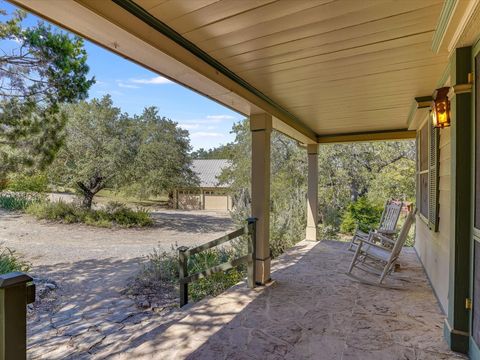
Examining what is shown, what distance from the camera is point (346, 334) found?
250 cm

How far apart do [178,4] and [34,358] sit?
3486mm

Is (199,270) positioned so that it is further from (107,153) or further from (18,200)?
(18,200)

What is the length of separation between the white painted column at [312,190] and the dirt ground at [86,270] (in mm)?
3522

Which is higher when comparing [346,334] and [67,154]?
[67,154]

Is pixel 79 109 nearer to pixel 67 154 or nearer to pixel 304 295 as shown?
pixel 67 154

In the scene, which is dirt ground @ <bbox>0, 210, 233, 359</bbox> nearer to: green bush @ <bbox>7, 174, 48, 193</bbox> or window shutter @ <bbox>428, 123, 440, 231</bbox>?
green bush @ <bbox>7, 174, 48, 193</bbox>

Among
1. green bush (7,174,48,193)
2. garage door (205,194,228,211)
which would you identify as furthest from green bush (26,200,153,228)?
garage door (205,194,228,211)

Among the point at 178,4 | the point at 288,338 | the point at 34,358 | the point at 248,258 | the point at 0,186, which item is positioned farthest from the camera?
the point at 0,186

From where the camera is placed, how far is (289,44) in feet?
7.13

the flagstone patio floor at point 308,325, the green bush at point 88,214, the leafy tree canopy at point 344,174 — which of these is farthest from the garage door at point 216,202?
the flagstone patio floor at point 308,325

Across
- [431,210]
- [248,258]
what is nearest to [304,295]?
[248,258]

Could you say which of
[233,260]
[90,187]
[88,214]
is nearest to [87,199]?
[90,187]

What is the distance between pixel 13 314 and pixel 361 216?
8799 millimetres

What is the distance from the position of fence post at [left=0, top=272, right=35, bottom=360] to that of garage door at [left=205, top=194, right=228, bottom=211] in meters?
19.6
